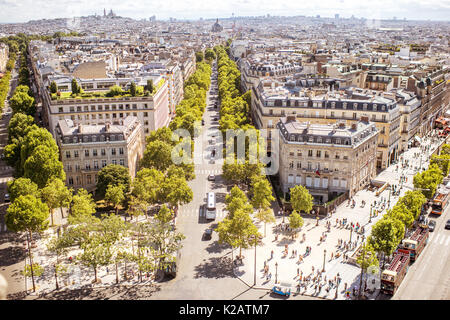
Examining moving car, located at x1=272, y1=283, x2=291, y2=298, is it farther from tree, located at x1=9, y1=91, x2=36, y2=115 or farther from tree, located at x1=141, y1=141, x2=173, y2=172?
tree, located at x1=9, y1=91, x2=36, y2=115

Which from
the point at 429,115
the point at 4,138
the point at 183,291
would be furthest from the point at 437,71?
the point at 4,138

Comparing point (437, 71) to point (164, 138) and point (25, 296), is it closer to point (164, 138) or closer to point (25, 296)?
point (164, 138)

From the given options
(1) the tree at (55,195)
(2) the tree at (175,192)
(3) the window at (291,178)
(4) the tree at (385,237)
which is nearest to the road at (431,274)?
(4) the tree at (385,237)

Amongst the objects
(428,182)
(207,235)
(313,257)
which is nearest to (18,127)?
(207,235)

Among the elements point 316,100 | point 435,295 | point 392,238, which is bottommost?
point 435,295

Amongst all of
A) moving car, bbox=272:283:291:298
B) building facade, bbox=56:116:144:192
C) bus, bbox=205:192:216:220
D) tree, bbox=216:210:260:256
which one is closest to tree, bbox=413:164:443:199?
tree, bbox=216:210:260:256

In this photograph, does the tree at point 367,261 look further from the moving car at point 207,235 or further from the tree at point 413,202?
the moving car at point 207,235

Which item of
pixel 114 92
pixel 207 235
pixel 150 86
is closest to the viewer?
pixel 207 235

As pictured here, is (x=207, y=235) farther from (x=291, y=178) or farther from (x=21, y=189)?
(x=21, y=189)
